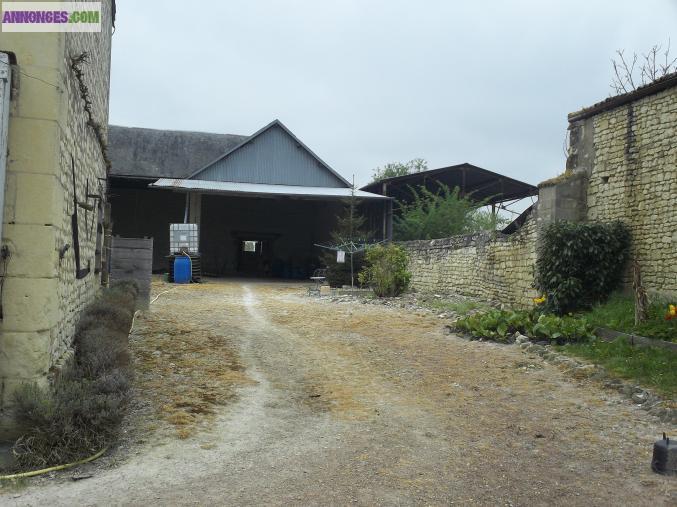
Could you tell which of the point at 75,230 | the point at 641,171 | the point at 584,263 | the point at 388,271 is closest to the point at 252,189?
the point at 388,271

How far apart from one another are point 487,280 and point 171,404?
9633mm

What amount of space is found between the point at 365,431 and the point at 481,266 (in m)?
9.56

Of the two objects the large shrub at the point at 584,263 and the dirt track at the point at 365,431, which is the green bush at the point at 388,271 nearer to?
the large shrub at the point at 584,263

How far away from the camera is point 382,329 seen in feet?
31.5

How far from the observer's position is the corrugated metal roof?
19.7 m

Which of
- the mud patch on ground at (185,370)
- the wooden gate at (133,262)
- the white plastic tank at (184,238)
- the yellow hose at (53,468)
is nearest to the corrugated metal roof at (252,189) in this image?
the white plastic tank at (184,238)

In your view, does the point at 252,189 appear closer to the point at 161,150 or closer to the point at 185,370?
the point at 161,150

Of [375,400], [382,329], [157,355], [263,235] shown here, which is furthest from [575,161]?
[263,235]

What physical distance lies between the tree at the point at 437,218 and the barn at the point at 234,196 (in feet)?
5.42

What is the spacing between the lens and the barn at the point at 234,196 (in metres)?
21.5

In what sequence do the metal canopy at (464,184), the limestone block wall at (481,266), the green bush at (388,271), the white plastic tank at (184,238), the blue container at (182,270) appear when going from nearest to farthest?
the limestone block wall at (481,266), the green bush at (388,271), the blue container at (182,270), the white plastic tank at (184,238), the metal canopy at (464,184)

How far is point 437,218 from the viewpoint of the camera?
22109 mm

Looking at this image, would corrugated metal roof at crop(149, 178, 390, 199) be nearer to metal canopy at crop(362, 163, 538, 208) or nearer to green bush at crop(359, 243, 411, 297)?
metal canopy at crop(362, 163, 538, 208)

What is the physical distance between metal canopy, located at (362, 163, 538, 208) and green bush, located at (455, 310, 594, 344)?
13416 millimetres
